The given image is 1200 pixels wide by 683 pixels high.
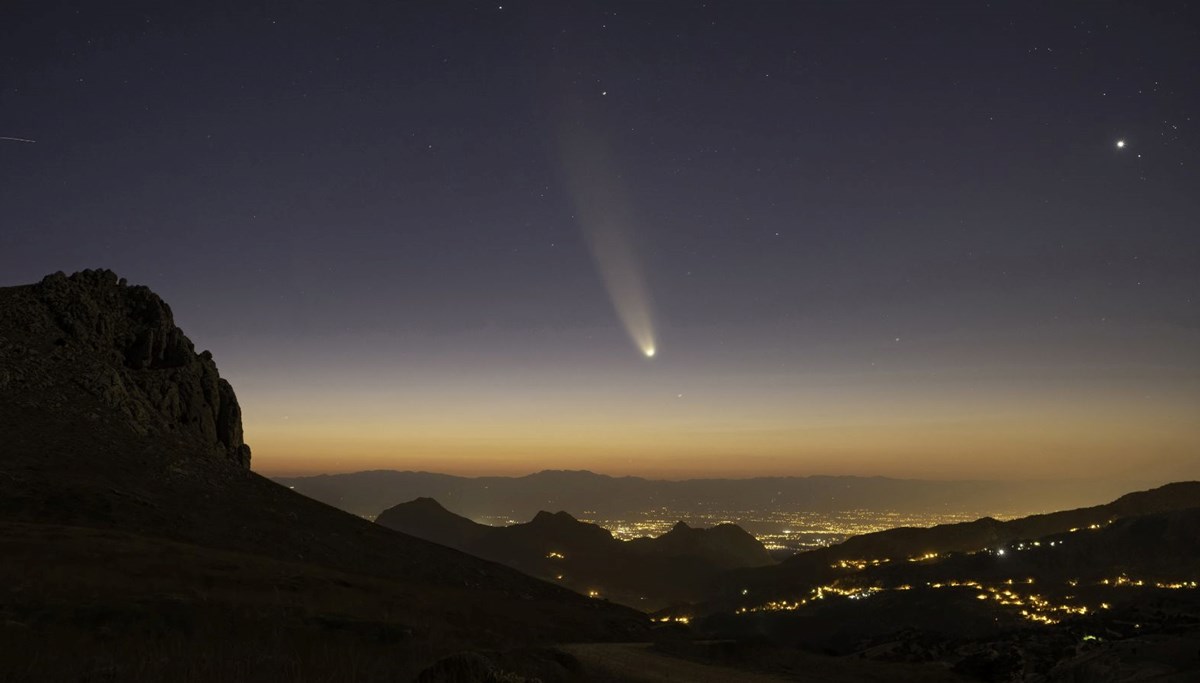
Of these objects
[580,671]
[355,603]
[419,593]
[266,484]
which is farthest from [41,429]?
[580,671]

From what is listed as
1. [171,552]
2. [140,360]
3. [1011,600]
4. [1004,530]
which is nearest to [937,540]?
[1004,530]

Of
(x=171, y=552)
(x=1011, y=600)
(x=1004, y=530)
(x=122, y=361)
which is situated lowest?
(x=1011, y=600)

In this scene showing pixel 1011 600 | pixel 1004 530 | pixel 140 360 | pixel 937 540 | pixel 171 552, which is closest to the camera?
pixel 171 552

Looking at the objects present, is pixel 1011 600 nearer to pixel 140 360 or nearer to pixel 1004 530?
pixel 1004 530

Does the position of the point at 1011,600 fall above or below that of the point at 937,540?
above

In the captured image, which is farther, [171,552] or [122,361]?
[122,361]

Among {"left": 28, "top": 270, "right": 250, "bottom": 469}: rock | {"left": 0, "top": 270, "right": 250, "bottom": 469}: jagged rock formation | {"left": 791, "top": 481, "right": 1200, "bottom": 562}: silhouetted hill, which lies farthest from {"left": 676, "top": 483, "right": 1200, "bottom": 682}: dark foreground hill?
{"left": 28, "top": 270, "right": 250, "bottom": 469}: rock

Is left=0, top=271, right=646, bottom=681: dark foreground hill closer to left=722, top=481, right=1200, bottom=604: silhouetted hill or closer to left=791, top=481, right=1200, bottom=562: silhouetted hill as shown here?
left=722, top=481, right=1200, bottom=604: silhouetted hill

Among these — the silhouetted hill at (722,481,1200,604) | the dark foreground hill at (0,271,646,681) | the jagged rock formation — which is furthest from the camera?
the silhouetted hill at (722,481,1200,604)
